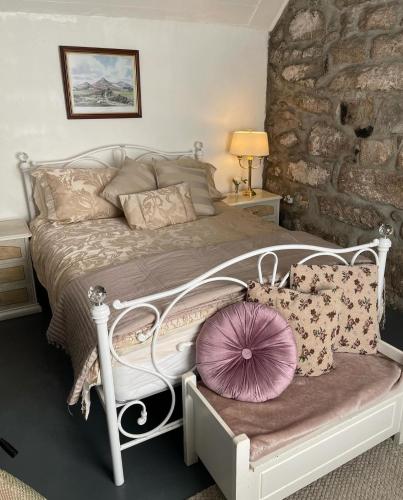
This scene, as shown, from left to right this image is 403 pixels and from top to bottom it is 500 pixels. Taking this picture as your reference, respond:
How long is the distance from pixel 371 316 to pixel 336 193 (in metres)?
1.58

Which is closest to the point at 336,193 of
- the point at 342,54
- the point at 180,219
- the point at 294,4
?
the point at 342,54

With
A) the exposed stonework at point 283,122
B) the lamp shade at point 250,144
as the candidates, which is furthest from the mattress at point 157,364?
the exposed stonework at point 283,122

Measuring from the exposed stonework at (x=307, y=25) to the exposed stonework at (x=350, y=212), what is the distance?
125 centimetres

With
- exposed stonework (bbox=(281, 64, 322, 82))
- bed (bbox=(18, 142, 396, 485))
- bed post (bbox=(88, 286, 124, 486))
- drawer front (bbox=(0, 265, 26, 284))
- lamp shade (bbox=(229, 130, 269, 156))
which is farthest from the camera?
lamp shade (bbox=(229, 130, 269, 156))

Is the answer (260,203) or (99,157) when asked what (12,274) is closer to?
(99,157)

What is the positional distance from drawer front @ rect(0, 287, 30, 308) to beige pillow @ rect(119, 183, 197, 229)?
0.92 meters

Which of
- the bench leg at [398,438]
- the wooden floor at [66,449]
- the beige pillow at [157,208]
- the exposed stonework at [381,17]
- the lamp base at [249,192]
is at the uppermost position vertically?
the exposed stonework at [381,17]

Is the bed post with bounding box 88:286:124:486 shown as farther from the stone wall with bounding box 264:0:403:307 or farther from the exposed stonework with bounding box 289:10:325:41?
the exposed stonework with bounding box 289:10:325:41

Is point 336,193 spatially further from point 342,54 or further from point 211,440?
point 211,440

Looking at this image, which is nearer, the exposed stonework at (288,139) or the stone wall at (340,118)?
the stone wall at (340,118)

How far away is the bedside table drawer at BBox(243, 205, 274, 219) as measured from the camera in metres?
3.54

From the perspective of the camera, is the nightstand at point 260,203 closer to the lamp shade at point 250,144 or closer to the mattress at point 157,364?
the lamp shade at point 250,144

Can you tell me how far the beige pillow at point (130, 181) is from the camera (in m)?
2.79

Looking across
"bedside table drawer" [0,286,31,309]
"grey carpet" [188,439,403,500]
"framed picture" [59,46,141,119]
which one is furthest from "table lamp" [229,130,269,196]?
"grey carpet" [188,439,403,500]
